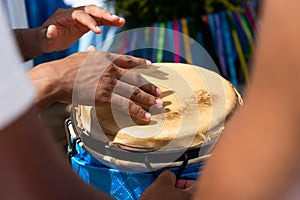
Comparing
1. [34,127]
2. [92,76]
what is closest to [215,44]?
[92,76]

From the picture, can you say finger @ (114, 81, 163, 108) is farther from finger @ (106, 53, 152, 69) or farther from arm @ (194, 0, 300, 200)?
arm @ (194, 0, 300, 200)

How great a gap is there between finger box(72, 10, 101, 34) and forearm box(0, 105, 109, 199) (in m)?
0.86

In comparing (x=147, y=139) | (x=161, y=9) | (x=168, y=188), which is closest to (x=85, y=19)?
(x=147, y=139)

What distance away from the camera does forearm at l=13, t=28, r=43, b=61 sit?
5.25 feet

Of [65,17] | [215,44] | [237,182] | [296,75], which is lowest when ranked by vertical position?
[215,44]

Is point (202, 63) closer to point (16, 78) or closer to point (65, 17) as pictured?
point (65, 17)

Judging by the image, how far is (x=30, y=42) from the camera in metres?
1.62

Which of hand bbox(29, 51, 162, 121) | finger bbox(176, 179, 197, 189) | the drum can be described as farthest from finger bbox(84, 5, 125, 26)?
finger bbox(176, 179, 197, 189)

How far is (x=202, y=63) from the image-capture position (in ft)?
5.56

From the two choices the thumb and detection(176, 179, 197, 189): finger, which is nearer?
detection(176, 179, 197, 189): finger

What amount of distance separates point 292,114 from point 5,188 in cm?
31

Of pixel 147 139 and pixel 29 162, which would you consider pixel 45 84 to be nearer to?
pixel 147 139

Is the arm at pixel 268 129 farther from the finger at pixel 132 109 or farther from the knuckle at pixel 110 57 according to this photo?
the knuckle at pixel 110 57

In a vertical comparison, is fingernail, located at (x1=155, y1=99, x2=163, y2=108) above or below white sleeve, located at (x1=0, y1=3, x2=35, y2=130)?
below
